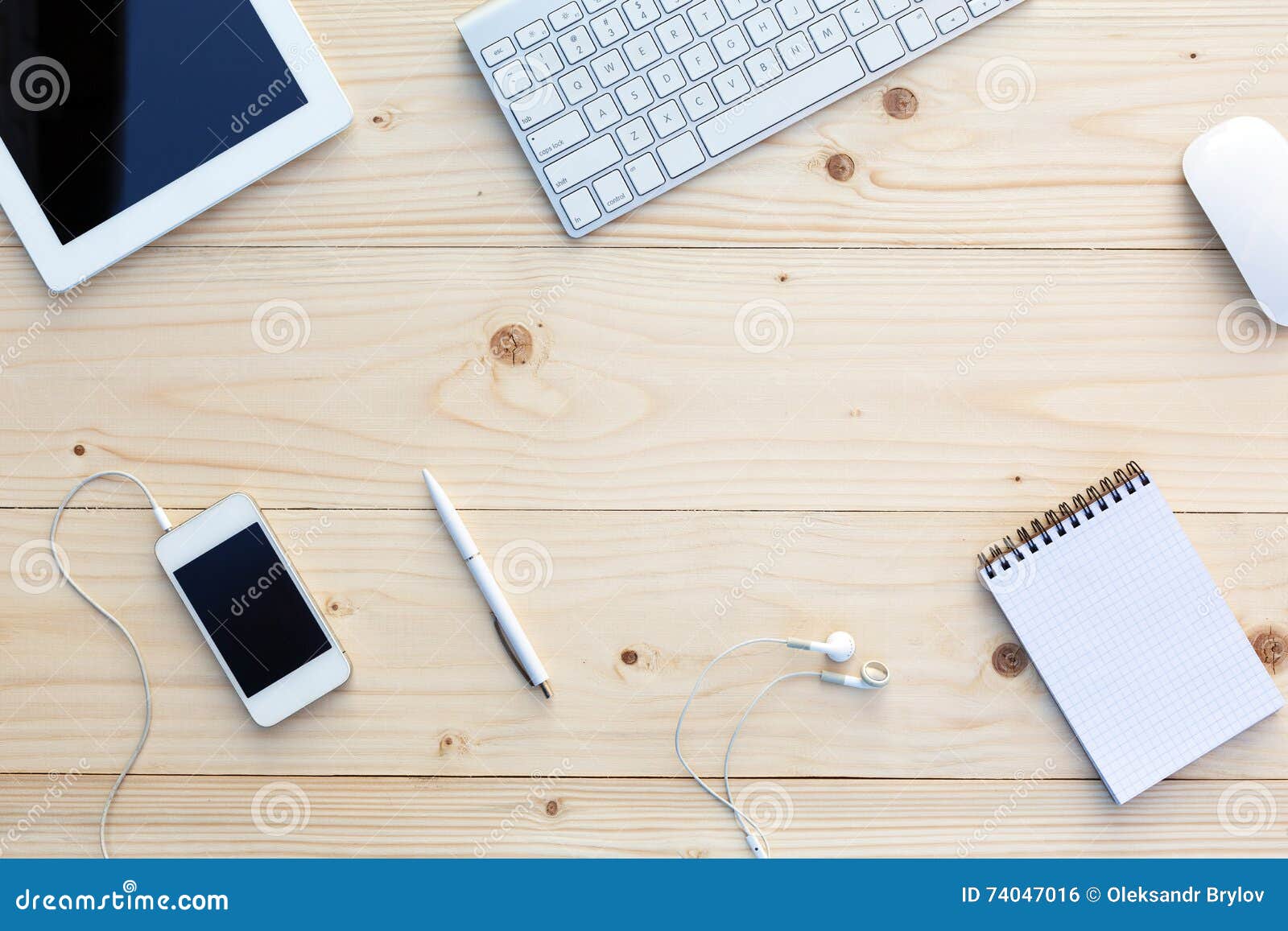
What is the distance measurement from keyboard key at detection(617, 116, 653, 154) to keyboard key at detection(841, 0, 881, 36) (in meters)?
0.18

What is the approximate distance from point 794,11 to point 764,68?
0.05 m

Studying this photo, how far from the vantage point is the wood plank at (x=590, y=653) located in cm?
76

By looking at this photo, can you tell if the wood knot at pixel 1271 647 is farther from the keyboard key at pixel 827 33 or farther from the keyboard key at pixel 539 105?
the keyboard key at pixel 539 105

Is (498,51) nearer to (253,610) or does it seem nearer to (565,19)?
(565,19)

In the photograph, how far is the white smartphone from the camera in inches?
29.5

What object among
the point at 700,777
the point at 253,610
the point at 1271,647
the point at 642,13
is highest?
the point at 642,13

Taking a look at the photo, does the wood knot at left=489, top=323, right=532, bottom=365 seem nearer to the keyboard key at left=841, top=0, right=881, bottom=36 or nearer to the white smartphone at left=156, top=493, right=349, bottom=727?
the white smartphone at left=156, top=493, right=349, bottom=727

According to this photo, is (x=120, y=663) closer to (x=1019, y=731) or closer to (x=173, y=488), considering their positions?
(x=173, y=488)

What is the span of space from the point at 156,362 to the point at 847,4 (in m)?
0.63

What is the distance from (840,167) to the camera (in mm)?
768

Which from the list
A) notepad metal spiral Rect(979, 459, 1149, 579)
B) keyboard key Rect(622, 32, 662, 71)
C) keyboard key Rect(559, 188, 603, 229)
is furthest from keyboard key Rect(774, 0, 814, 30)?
notepad metal spiral Rect(979, 459, 1149, 579)

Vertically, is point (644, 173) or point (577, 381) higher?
point (644, 173)

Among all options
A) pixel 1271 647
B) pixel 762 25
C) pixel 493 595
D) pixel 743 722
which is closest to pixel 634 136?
pixel 762 25
